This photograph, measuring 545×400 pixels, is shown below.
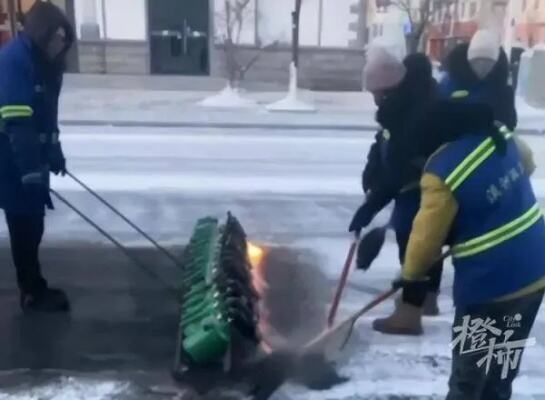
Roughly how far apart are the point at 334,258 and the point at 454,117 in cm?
363

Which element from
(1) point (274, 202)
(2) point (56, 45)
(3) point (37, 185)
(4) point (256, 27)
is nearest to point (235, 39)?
(4) point (256, 27)

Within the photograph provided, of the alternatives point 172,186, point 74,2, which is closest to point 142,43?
point 74,2

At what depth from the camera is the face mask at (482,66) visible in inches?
198

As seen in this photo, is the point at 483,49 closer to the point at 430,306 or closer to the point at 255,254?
the point at 430,306

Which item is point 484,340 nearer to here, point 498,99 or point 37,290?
point 498,99

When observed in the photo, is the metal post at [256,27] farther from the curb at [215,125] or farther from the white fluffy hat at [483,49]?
the white fluffy hat at [483,49]

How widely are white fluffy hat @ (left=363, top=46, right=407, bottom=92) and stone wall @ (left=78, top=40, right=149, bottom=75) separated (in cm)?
1790

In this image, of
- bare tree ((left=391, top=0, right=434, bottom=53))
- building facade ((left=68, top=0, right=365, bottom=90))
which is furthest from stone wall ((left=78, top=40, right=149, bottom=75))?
bare tree ((left=391, top=0, right=434, bottom=53))

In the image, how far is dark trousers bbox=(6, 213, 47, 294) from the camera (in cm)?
490

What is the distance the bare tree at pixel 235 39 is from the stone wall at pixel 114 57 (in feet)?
8.19

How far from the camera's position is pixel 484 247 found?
299cm

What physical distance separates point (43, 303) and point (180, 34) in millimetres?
17199

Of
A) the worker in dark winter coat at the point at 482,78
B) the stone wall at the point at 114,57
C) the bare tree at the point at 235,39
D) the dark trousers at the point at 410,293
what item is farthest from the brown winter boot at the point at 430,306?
the stone wall at the point at 114,57

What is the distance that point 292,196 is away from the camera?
28.3ft
